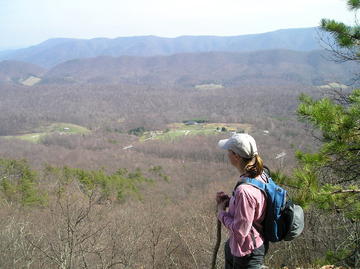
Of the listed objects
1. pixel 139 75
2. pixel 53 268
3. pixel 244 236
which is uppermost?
pixel 244 236

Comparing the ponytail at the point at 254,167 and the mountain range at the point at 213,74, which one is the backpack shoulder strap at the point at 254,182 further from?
the mountain range at the point at 213,74

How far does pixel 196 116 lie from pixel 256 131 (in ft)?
101

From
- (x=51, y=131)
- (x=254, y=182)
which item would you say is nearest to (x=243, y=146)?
(x=254, y=182)

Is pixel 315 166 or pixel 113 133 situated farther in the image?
pixel 113 133

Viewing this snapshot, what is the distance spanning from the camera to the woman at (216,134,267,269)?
244cm

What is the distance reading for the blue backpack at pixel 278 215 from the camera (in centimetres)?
251

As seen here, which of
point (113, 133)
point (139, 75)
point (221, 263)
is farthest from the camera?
point (139, 75)

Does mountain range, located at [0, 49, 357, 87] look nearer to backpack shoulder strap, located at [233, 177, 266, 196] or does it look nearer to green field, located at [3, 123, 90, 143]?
green field, located at [3, 123, 90, 143]

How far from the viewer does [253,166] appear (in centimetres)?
254

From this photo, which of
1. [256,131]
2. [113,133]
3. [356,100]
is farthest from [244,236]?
[113,133]

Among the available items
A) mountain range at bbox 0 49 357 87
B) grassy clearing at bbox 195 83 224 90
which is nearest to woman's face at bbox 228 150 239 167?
grassy clearing at bbox 195 83 224 90

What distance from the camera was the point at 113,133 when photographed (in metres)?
71.7

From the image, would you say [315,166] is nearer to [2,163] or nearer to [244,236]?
[244,236]

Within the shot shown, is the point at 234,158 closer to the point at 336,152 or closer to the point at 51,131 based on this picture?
the point at 336,152
